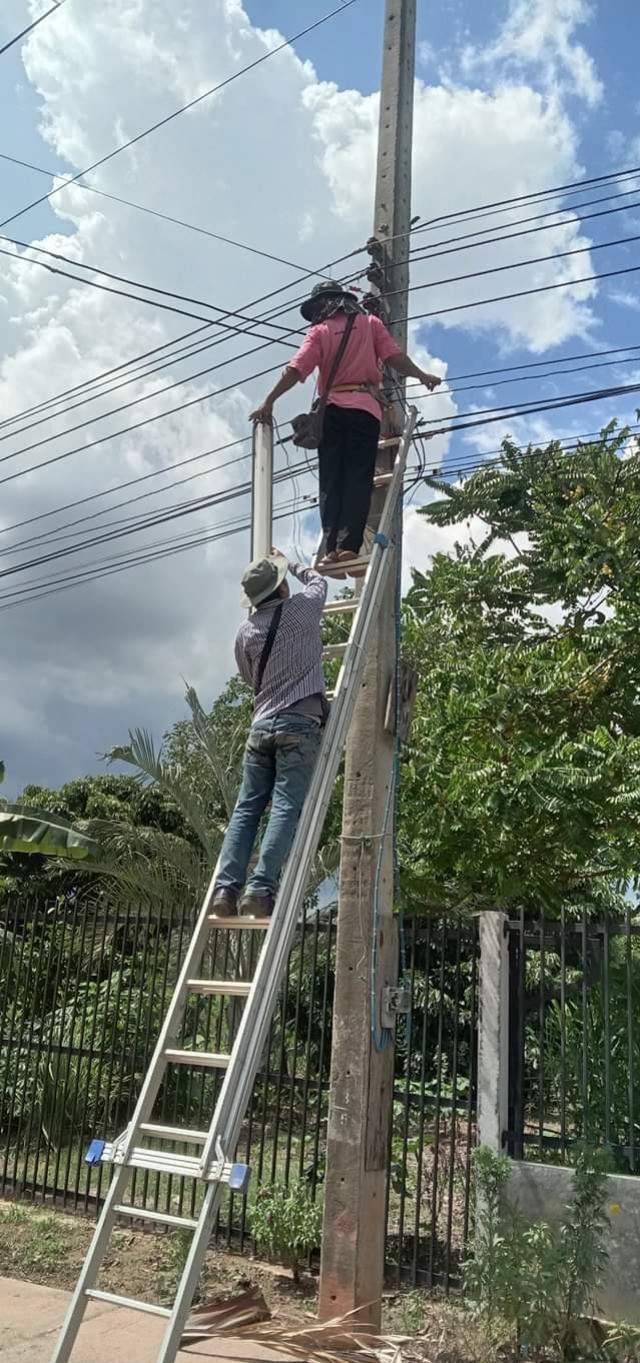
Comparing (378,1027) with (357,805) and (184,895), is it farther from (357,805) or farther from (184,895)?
(184,895)

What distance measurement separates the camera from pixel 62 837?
1102 centimetres

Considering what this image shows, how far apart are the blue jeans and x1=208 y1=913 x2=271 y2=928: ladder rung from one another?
116 millimetres

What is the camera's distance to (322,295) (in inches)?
243

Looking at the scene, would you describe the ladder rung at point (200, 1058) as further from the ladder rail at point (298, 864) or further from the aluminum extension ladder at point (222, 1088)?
the ladder rail at point (298, 864)

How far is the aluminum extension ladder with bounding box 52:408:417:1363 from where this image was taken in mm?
3518

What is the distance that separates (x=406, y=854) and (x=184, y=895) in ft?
12.6

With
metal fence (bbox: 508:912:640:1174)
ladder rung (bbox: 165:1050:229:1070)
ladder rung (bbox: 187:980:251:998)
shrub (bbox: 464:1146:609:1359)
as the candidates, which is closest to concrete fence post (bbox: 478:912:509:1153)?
metal fence (bbox: 508:912:640:1174)

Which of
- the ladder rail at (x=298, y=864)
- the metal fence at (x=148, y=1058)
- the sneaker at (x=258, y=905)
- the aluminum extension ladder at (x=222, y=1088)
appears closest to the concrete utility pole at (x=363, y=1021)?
the ladder rail at (x=298, y=864)

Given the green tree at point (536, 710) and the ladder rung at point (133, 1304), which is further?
the green tree at point (536, 710)

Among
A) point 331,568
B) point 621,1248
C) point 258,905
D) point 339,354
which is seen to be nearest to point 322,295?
point 339,354

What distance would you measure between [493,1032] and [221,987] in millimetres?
2631

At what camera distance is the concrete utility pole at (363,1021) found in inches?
198

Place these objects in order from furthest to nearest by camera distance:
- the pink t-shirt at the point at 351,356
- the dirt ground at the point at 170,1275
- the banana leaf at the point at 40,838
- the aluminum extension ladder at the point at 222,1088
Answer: the banana leaf at the point at 40,838
the pink t-shirt at the point at 351,356
the dirt ground at the point at 170,1275
the aluminum extension ladder at the point at 222,1088

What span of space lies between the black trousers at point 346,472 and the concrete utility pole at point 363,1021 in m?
0.27
